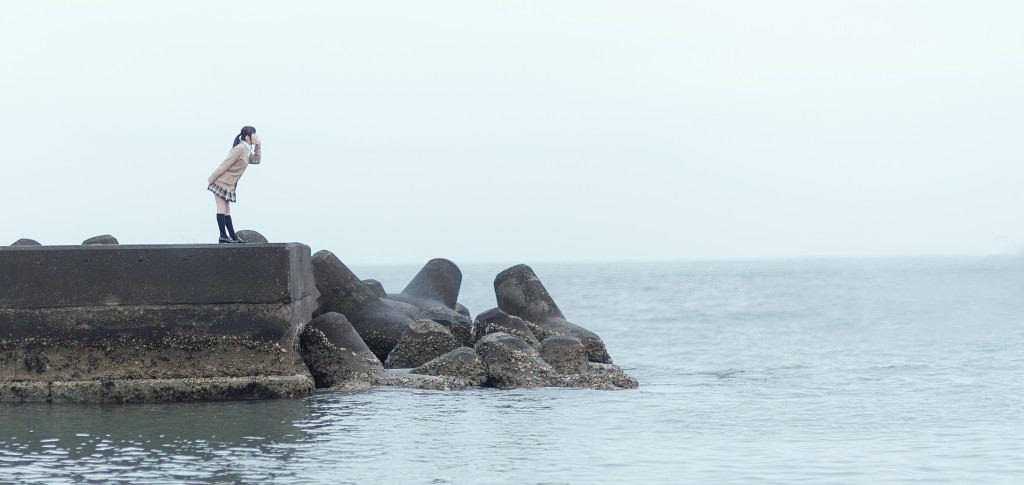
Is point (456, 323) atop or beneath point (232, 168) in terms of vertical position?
beneath

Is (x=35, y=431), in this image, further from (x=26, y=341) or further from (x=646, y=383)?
(x=646, y=383)

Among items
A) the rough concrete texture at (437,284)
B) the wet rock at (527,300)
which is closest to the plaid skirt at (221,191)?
the wet rock at (527,300)

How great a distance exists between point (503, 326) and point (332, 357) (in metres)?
2.49

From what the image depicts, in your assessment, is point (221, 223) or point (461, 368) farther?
point (461, 368)

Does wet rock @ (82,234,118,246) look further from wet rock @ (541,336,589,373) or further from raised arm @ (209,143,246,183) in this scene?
wet rock @ (541,336,589,373)

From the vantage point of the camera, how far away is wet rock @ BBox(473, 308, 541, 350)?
493 inches

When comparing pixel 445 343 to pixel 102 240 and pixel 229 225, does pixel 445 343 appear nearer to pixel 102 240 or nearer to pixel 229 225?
pixel 229 225

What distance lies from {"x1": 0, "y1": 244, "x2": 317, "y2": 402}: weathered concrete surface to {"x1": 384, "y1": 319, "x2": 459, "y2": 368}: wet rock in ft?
8.23

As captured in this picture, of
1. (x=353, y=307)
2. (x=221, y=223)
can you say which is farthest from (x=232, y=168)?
(x=353, y=307)

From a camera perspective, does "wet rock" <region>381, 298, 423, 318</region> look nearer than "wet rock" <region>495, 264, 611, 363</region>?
Yes

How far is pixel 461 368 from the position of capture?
1114cm

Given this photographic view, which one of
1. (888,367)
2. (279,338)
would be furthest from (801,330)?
(279,338)

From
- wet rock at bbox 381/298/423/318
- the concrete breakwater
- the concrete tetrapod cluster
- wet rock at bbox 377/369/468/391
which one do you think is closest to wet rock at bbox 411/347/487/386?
the concrete tetrapod cluster

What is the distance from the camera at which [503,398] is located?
10.2 metres
